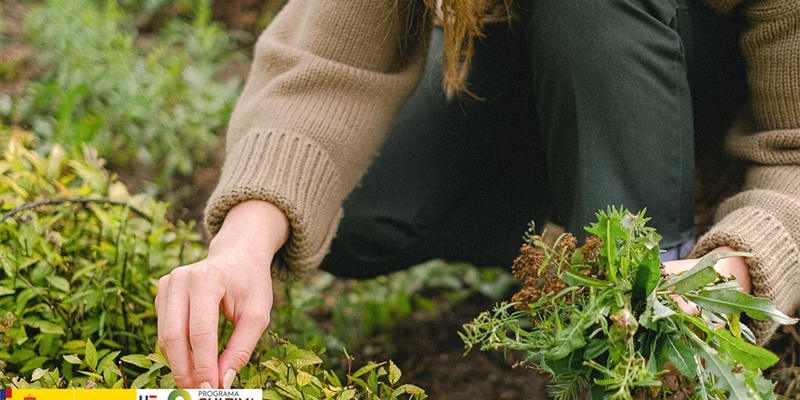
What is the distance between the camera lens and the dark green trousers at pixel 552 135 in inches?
42.5

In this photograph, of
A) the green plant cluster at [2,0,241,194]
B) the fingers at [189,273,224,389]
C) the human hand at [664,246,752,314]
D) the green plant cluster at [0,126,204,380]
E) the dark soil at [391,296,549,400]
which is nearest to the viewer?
the fingers at [189,273,224,389]

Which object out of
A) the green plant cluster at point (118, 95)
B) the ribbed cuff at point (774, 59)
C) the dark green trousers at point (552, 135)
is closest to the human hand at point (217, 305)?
the dark green trousers at point (552, 135)

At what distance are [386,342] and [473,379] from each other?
24 centimetres

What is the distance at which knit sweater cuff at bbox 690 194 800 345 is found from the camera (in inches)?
39.1

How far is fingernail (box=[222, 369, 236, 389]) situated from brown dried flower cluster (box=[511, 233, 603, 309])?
1.20 feet

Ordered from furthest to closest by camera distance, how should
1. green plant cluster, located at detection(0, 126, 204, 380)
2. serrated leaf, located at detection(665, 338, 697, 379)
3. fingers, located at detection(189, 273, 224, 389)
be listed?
green plant cluster, located at detection(0, 126, 204, 380) < fingers, located at detection(189, 273, 224, 389) < serrated leaf, located at detection(665, 338, 697, 379)

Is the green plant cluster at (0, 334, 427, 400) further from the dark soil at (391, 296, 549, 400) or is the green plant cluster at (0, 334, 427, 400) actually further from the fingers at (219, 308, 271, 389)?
the dark soil at (391, 296, 549, 400)

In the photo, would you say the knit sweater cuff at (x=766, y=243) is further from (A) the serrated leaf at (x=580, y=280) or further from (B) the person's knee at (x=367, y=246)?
(B) the person's knee at (x=367, y=246)

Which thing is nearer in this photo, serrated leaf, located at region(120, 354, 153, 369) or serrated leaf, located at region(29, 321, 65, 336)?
serrated leaf, located at region(120, 354, 153, 369)

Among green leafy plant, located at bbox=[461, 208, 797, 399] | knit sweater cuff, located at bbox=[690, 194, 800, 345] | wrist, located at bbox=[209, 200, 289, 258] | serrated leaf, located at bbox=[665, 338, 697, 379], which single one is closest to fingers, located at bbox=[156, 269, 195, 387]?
wrist, located at bbox=[209, 200, 289, 258]

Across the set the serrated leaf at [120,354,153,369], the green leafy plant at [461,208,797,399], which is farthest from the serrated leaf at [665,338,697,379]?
the serrated leaf at [120,354,153,369]

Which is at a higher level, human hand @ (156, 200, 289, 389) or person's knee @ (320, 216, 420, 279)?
human hand @ (156, 200, 289, 389)

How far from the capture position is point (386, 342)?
175 cm

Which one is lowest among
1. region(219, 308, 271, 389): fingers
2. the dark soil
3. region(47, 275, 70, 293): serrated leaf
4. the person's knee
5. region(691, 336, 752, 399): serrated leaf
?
the dark soil
